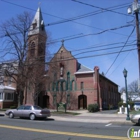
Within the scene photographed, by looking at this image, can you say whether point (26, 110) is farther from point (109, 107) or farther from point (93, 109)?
point (109, 107)

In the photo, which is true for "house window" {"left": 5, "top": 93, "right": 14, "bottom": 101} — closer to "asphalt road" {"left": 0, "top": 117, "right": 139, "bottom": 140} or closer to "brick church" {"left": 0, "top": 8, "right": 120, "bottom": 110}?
"brick church" {"left": 0, "top": 8, "right": 120, "bottom": 110}

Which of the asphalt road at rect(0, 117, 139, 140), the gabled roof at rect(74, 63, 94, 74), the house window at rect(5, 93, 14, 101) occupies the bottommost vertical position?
the asphalt road at rect(0, 117, 139, 140)

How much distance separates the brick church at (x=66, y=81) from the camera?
3484 centimetres

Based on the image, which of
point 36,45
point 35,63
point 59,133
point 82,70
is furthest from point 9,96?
point 59,133

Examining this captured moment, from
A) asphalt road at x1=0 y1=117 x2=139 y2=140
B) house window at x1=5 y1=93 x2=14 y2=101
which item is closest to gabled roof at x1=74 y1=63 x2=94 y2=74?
house window at x1=5 y1=93 x2=14 y2=101

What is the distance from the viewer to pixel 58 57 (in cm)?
3991

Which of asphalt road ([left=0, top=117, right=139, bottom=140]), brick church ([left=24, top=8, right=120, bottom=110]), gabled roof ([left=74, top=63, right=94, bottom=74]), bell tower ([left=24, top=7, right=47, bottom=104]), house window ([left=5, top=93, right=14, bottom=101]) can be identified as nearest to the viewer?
asphalt road ([left=0, top=117, right=139, bottom=140])

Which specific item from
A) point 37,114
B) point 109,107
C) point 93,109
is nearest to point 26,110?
point 37,114

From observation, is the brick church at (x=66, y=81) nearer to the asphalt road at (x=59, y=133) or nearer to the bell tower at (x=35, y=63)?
the bell tower at (x=35, y=63)

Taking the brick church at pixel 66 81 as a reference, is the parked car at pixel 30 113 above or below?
below

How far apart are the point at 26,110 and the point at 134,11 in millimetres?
14101

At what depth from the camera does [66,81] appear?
125 feet

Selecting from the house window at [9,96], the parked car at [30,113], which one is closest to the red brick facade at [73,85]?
the house window at [9,96]

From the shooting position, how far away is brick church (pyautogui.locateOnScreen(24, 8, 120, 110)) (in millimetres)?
34844
